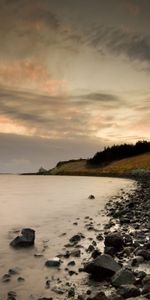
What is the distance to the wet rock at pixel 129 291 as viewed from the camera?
389 inches

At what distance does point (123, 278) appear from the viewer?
11.0 meters

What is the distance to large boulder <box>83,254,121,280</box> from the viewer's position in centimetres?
1195

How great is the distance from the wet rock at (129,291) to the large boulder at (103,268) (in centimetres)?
169

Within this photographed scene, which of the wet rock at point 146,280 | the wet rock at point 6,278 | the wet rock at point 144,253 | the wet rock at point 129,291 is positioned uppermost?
the wet rock at point 144,253

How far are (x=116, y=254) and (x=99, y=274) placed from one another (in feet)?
9.20

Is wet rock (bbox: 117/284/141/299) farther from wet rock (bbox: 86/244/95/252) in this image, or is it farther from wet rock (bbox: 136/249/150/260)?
wet rock (bbox: 86/244/95/252)

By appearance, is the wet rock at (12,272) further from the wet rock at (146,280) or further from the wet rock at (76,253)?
the wet rock at (146,280)

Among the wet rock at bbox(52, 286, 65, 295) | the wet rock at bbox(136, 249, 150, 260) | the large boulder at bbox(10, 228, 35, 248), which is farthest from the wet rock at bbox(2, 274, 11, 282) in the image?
the large boulder at bbox(10, 228, 35, 248)

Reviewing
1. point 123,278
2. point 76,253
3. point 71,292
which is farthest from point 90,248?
point 71,292

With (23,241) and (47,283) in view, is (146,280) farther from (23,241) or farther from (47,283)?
(23,241)

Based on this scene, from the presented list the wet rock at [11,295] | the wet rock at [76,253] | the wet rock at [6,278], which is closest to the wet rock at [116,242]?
the wet rock at [76,253]

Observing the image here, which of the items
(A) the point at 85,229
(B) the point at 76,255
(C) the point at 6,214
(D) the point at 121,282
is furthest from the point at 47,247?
(C) the point at 6,214

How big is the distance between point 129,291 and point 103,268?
80.7 inches

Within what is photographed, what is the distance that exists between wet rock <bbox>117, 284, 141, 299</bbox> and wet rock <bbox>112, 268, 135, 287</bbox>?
617 mm
